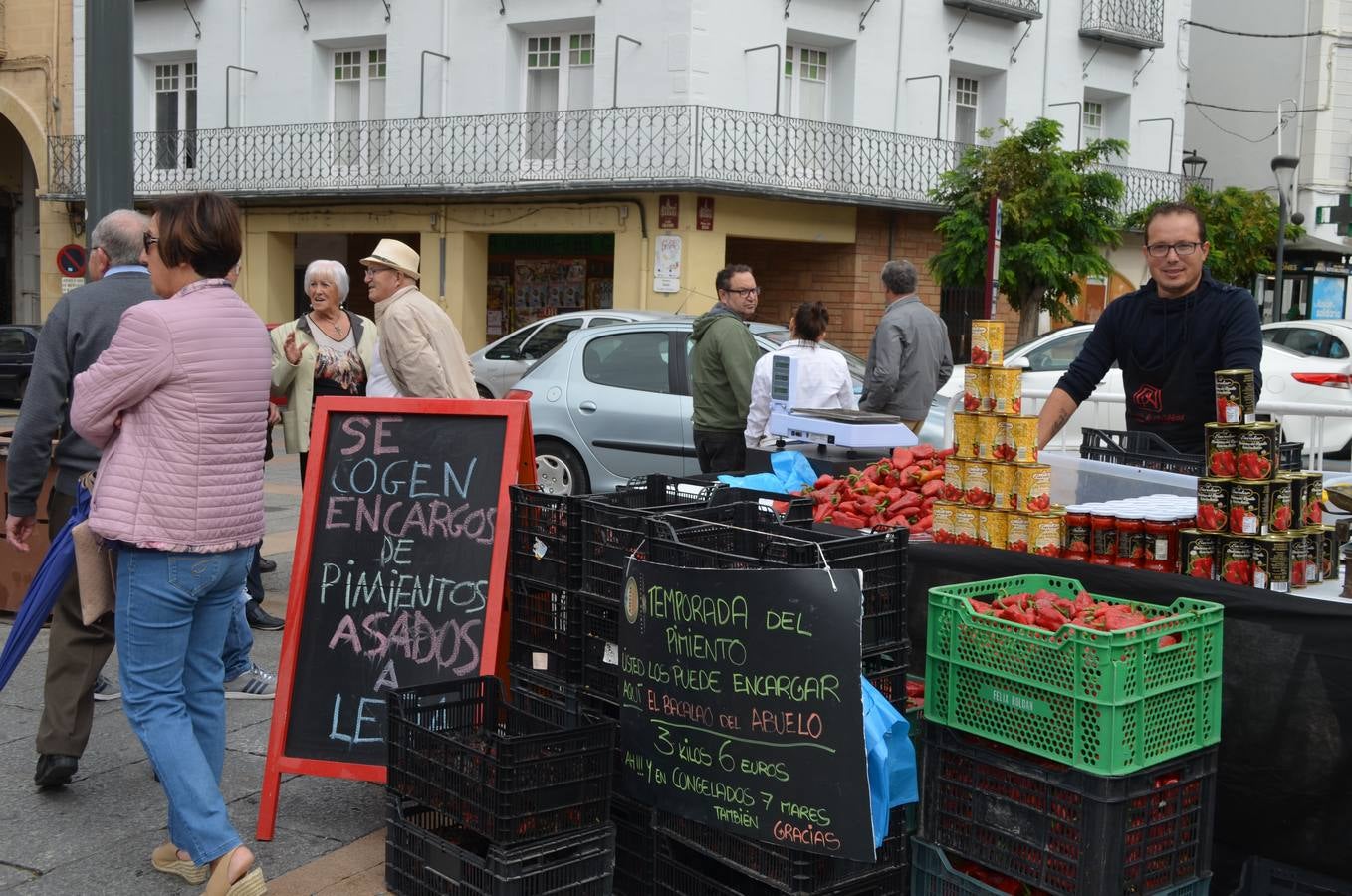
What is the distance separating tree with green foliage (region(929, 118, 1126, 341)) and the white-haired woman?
12057mm

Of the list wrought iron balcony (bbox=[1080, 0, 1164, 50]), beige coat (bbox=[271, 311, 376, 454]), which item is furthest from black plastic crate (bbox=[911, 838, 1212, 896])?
wrought iron balcony (bbox=[1080, 0, 1164, 50])

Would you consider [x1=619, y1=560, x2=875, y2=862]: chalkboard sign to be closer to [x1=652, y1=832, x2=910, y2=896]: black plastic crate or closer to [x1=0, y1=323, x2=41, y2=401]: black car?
[x1=652, y1=832, x2=910, y2=896]: black plastic crate

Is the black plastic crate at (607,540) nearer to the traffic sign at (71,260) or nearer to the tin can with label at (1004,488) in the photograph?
the tin can with label at (1004,488)

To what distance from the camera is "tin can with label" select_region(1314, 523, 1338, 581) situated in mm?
4219

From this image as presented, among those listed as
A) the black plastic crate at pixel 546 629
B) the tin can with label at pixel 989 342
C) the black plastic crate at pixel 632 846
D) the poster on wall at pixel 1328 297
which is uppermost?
the poster on wall at pixel 1328 297

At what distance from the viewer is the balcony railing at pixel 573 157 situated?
20.2 meters

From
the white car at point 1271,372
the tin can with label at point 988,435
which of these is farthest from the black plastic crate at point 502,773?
the white car at point 1271,372

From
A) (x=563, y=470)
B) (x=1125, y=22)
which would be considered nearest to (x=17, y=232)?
(x=1125, y=22)

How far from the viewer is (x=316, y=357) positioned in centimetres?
764

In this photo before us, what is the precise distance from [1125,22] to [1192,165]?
479 centimetres

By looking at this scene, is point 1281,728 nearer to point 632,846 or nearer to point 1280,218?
point 632,846

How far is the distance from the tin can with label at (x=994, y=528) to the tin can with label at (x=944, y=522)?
5.0 inches

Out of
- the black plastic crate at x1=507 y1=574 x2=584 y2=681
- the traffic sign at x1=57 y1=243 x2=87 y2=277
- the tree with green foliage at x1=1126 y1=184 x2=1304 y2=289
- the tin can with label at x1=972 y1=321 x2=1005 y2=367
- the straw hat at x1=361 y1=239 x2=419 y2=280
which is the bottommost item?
the black plastic crate at x1=507 y1=574 x2=584 y2=681

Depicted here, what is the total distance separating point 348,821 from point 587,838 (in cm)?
140
